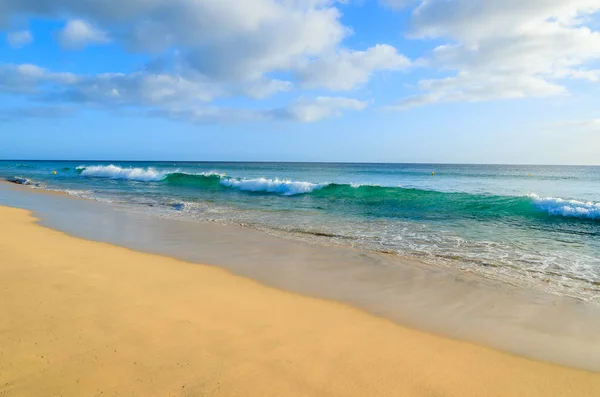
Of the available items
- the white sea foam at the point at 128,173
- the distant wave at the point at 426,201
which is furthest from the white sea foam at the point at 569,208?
the white sea foam at the point at 128,173

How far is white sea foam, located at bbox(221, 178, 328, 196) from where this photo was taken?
74.1 ft

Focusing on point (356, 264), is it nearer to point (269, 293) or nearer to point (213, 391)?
point (269, 293)

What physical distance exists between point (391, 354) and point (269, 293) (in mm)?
2040

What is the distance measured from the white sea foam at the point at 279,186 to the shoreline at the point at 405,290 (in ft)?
44.8

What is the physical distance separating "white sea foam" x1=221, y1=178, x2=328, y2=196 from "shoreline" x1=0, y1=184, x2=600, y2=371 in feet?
44.8

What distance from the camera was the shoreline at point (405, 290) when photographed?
380cm

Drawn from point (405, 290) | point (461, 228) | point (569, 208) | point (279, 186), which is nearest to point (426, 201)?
point (569, 208)

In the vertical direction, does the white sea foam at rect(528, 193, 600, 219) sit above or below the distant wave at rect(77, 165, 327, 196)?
below

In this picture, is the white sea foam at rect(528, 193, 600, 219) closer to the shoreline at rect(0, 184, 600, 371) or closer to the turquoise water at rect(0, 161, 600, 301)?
the turquoise water at rect(0, 161, 600, 301)

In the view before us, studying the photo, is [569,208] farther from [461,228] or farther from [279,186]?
[279,186]

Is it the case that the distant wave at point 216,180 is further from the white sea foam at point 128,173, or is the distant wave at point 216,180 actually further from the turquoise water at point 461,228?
the turquoise water at point 461,228

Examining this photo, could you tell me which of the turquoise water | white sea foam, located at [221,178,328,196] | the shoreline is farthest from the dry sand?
white sea foam, located at [221,178,328,196]

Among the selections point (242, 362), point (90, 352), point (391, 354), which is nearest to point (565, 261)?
point (391, 354)

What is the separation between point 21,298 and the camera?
404cm
